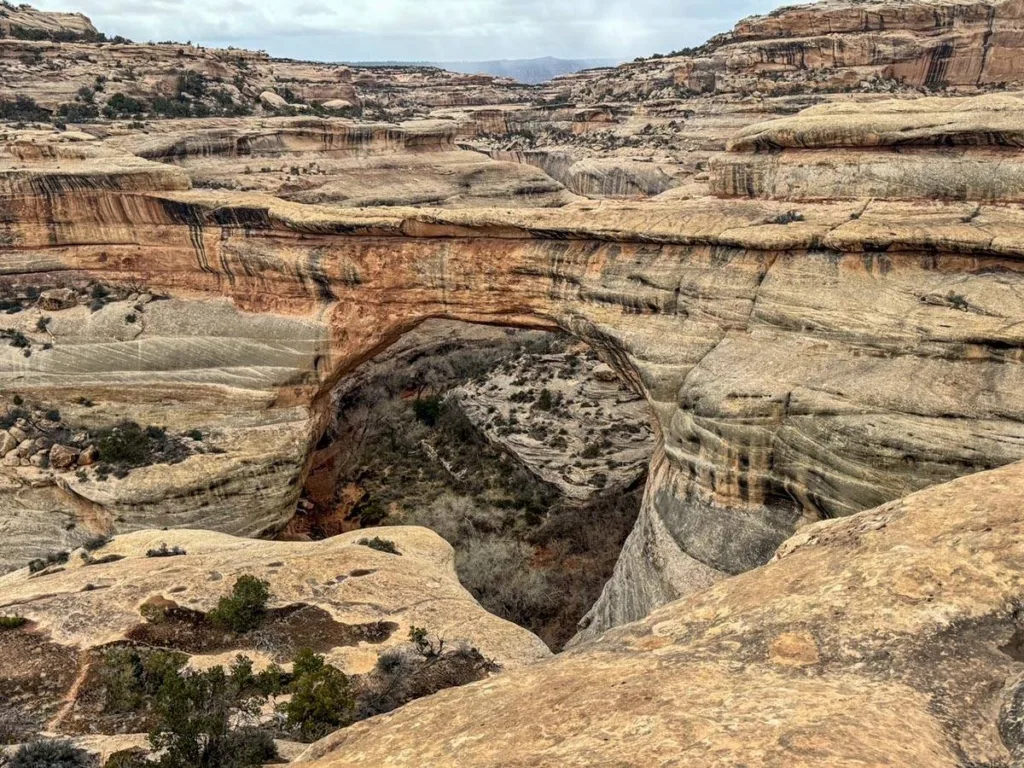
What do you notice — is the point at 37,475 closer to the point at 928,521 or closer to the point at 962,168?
the point at 928,521

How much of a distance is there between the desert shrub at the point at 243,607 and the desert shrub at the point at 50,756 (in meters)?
4.20

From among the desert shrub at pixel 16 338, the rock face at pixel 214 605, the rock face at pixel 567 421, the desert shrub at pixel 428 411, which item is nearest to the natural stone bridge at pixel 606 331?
the desert shrub at pixel 16 338

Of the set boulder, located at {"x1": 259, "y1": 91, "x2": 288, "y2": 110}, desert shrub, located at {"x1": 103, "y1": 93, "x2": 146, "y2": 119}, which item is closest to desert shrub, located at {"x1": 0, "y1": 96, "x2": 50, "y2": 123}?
desert shrub, located at {"x1": 103, "y1": 93, "x2": 146, "y2": 119}

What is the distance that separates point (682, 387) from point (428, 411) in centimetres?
1688

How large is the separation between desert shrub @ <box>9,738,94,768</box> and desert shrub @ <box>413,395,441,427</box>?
22085mm

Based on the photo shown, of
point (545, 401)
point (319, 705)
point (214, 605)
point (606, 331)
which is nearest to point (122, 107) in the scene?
point (545, 401)

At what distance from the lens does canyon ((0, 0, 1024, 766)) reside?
7.59 meters

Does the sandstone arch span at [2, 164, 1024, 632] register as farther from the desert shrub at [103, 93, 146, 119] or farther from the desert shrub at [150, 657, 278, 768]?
the desert shrub at [103, 93, 146, 119]

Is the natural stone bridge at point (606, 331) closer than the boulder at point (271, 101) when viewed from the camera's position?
Yes

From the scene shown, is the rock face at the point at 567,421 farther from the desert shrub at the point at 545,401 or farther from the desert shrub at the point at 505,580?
the desert shrub at the point at 505,580

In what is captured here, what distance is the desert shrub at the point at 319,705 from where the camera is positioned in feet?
39.6

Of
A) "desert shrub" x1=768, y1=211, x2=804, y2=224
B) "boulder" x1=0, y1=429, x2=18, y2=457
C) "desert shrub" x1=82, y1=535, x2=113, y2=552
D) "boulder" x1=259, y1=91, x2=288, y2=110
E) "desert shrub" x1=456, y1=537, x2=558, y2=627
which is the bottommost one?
"desert shrub" x1=456, y1=537, x2=558, y2=627

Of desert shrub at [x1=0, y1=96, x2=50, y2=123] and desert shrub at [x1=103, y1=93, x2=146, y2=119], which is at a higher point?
desert shrub at [x1=103, y1=93, x2=146, y2=119]

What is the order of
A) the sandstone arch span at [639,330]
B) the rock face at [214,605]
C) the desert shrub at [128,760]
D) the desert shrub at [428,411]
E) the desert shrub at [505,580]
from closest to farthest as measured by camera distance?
the desert shrub at [128,760], the rock face at [214,605], the sandstone arch span at [639,330], the desert shrub at [505,580], the desert shrub at [428,411]
